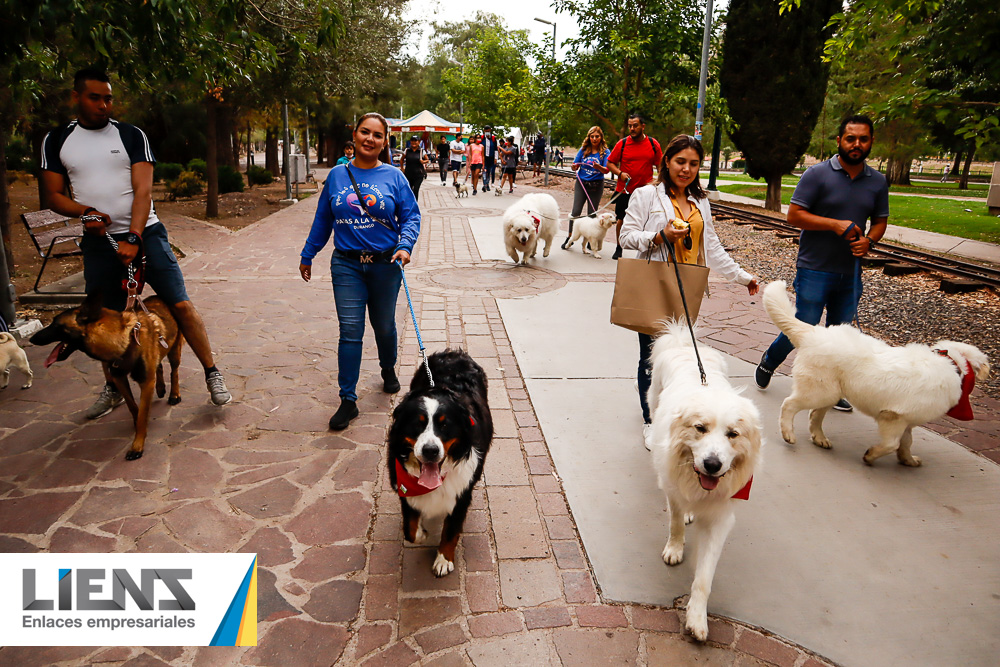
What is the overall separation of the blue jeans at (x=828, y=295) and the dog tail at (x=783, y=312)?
48cm

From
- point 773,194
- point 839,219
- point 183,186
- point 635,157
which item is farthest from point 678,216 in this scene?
point 183,186

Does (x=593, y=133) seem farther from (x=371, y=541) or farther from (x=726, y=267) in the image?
(x=371, y=541)

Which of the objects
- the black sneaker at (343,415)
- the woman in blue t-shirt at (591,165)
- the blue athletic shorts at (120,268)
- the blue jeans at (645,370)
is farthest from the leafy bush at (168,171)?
the blue jeans at (645,370)

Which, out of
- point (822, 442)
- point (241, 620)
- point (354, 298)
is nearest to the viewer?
point (241, 620)

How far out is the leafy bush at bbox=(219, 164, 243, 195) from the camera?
21.6 metres

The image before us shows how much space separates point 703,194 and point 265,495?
11.4ft

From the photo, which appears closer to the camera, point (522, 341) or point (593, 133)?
point (522, 341)

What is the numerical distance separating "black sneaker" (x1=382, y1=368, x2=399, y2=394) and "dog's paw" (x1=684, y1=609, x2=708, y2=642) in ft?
Answer: 10.1

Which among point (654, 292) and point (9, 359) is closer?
point (654, 292)

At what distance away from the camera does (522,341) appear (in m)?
6.50

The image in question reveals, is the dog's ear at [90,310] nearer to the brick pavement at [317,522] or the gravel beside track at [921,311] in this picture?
the brick pavement at [317,522]

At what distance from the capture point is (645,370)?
4309 millimetres

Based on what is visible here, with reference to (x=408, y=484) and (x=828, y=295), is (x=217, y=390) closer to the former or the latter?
(x=408, y=484)

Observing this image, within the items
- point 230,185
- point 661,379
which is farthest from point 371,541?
point 230,185
